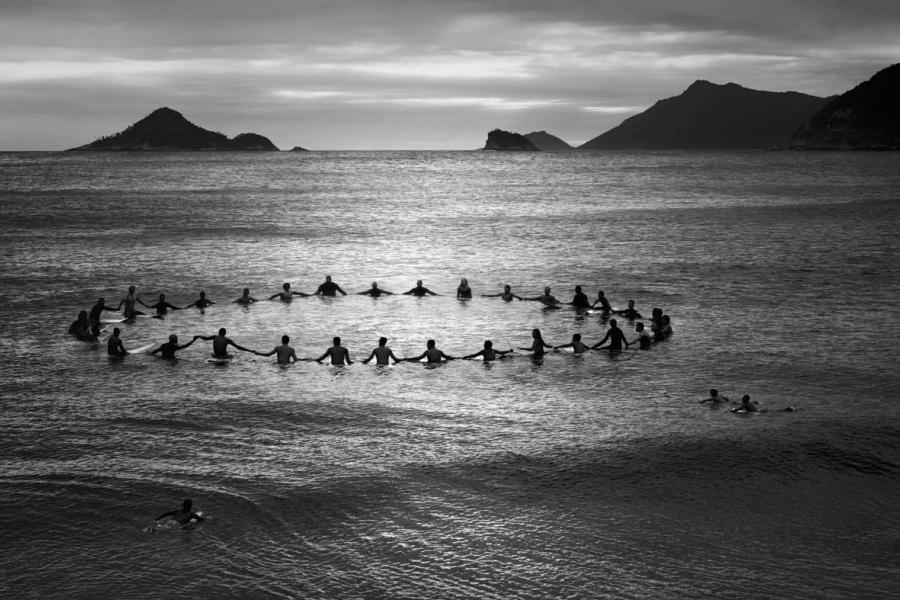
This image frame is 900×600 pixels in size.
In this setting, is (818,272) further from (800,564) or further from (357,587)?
(357,587)

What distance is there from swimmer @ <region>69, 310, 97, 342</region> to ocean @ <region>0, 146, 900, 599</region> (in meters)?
0.83

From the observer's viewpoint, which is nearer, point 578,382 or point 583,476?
point 583,476

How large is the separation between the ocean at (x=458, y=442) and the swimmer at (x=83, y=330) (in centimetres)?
83

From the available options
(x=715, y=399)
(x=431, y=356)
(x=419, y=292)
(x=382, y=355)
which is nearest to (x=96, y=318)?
(x=382, y=355)

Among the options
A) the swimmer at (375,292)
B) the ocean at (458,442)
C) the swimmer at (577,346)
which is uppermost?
the swimmer at (375,292)

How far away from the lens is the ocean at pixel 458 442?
1645cm

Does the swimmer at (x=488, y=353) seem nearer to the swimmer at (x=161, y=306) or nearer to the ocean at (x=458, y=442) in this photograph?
the ocean at (x=458, y=442)

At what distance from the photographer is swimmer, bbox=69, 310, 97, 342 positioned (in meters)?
34.0

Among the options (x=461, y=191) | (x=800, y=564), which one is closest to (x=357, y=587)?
(x=800, y=564)

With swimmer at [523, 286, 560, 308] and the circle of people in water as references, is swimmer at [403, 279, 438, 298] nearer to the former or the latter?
swimmer at [523, 286, 560, 308]

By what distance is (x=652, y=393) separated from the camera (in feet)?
89.8

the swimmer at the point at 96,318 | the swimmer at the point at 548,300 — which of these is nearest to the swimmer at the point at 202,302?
the swimmer at the point at 96,318

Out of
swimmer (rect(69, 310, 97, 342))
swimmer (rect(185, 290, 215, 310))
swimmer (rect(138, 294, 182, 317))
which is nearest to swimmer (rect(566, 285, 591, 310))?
swimmer (rect(185, 290, 215, 310))

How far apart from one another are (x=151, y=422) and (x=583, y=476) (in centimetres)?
1256
